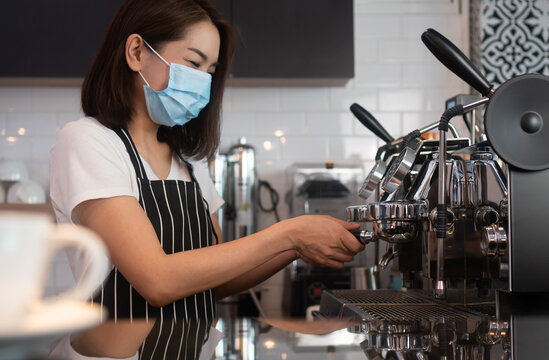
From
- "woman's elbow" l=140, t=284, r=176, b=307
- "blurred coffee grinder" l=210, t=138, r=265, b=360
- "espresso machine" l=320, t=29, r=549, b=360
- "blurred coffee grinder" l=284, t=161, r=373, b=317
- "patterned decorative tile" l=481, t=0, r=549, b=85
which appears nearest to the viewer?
"espresso machine" l=320, t=29, r=549, b=360

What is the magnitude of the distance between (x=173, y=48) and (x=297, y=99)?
57.6 inches

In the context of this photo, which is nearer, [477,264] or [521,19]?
[477,264]

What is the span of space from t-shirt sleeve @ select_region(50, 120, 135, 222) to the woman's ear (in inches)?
7.9

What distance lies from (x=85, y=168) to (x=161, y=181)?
22 centimetres

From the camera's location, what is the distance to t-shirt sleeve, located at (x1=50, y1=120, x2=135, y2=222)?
1.03 meters

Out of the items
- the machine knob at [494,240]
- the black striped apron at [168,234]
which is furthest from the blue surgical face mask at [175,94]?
the machine knob at [494,240]

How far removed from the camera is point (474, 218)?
88 cm

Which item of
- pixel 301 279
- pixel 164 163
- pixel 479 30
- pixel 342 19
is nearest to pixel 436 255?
pixel 164 163

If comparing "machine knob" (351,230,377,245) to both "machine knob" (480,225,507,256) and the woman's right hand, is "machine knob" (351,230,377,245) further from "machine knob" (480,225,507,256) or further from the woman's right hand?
"machine knob" (480,225,507,256)

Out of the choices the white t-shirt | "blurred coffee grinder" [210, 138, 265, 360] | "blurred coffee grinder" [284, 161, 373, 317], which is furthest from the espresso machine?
"blurred coffee grinder" [210, 138, 265, 360]

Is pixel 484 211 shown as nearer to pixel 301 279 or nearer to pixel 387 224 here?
pixel 387 224

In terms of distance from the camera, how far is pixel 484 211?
85 centimetres

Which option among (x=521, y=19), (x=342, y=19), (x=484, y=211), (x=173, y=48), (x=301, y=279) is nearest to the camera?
(x=484, y=211)

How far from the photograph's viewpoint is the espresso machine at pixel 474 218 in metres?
0.78
